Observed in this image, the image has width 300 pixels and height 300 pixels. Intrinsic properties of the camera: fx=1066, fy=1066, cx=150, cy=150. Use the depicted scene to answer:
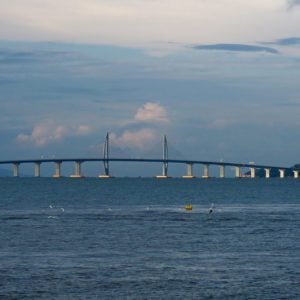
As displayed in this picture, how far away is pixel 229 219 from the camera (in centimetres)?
9731

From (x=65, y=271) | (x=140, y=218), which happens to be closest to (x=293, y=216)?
(x=140, y=218)

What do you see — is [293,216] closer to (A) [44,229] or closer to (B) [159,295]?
(A) [44,229]

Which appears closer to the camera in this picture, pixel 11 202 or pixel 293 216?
pixel 293 216

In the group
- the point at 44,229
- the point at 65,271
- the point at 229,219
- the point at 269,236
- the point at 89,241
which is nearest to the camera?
the point at 65,271

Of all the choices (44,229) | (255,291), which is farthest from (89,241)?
(255,291)

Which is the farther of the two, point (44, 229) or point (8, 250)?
point (44, 229)

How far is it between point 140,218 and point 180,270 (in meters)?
44.4

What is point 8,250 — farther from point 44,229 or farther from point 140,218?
point 140,218

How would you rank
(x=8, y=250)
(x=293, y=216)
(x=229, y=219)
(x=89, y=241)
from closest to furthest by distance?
(x=8, y=250) → (x=89, y=241) → (x=229, y=219) → (x=293, y=216)

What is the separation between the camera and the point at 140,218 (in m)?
98.0

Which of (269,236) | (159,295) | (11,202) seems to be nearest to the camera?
(159,295)

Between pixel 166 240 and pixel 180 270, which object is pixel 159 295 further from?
pixel 166 240

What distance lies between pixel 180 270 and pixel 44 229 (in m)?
29.6

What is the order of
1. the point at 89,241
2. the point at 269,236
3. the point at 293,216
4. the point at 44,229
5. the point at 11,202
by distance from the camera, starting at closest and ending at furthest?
1. the point at 89,241
2. the point at 269,236
3. the point at 44,229
4. the point at 293,216
5. the point at 11,202
